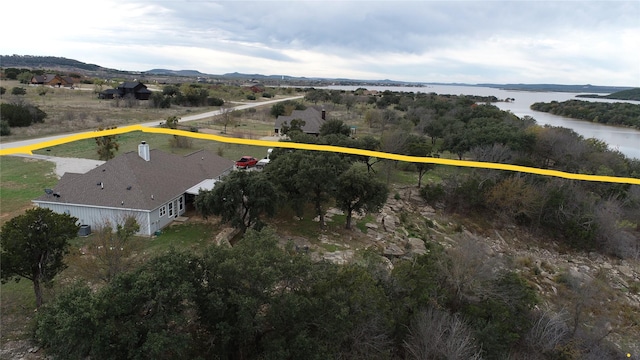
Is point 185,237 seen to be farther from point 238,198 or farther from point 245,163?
point 245,163

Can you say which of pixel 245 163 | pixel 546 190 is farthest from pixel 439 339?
pixel 245 163

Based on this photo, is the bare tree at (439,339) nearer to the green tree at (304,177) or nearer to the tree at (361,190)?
the tree at (361,190)

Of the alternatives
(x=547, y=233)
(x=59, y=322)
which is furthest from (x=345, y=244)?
(x=547, y=233)

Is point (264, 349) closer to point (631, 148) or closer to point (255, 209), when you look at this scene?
point (255, 209)

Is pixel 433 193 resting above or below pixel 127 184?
below

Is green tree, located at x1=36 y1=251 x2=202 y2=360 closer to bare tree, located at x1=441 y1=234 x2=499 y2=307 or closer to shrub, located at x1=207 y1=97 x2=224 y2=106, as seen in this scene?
bare tree, located at x1=441 y1=234 x2=499 y2=307
